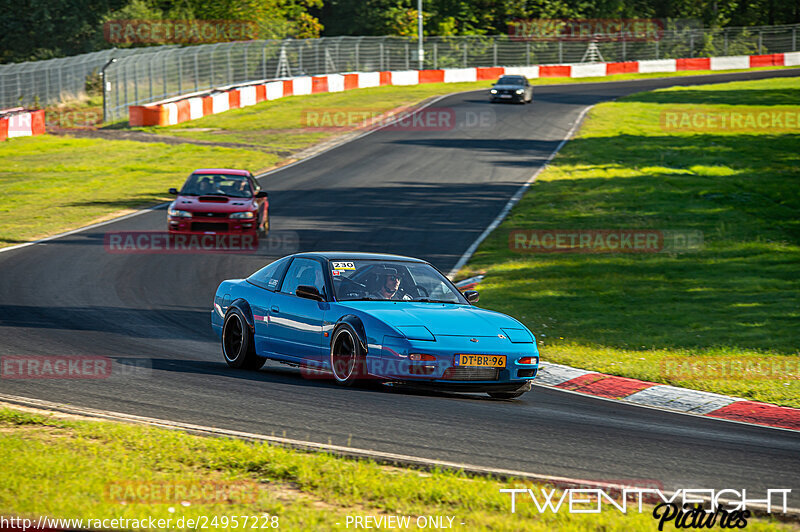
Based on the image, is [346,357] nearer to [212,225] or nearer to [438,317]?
[438,317]

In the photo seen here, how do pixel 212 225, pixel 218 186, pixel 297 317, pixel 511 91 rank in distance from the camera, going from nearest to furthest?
pixel 297 317
pixel 212 225
pixel 218 186
pixel 511 91

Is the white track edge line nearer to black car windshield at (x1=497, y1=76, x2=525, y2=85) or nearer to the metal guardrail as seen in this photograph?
the metal guardrail

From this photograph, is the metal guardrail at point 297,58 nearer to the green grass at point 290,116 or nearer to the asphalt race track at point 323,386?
the green grass at point 290,116

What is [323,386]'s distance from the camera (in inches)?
364

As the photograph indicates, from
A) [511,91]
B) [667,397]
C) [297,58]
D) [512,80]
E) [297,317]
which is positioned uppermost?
[297,58]

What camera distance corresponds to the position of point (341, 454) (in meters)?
6.45

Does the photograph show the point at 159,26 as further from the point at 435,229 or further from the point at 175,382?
the point at 175,382

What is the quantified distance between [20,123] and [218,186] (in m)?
21.4

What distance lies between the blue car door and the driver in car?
59 centimetres

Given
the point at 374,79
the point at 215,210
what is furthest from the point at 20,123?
the point at 374,79

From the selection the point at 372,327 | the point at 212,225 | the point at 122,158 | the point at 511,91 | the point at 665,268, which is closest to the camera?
the point at 372,327

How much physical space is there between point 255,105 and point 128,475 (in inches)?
1827

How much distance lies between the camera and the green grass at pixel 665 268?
12406 mm

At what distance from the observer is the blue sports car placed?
8758 millimetres
